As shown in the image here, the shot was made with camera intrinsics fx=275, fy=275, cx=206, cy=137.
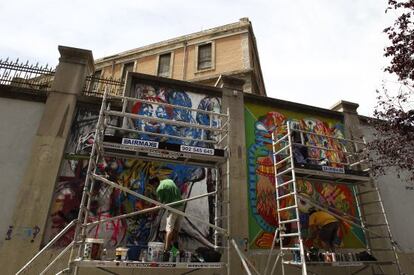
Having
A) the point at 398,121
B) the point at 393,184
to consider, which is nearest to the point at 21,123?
the point at 398,121

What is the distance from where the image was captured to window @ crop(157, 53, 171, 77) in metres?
23.0

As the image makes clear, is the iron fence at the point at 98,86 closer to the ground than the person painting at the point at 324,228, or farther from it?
farther from it

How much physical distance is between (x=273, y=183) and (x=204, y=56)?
15565 millimetres

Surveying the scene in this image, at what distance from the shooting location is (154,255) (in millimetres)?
5121

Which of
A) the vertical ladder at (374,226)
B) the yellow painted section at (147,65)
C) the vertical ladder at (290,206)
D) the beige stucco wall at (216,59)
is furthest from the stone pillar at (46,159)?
the yellow painted section at (147,65)

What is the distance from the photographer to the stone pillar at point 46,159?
20.7 ft

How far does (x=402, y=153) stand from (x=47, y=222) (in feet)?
32.4

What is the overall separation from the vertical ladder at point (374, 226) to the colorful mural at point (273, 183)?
0.26m

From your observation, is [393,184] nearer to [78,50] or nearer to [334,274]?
[334,274]

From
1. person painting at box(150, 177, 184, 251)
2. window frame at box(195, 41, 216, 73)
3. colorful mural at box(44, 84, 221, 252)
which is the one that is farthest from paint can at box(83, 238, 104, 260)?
window frame at box(195, 41, 216, 73)

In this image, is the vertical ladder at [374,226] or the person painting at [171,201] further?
the vertical ladder at [374,226]

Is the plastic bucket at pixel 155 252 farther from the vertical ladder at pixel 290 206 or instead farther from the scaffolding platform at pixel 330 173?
the scaffolding platform at pixel 330 173

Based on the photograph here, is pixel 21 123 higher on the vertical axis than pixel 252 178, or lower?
higher

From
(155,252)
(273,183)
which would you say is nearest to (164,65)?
(273,183)
